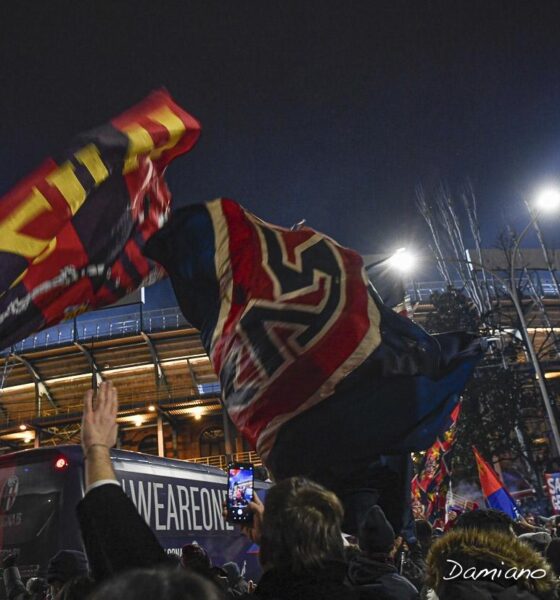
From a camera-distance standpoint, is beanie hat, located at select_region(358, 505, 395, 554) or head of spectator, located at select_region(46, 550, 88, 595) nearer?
beanie hat, located at select_region(358, 505, 395, 554)

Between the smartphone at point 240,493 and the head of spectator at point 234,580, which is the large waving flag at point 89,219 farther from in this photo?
the head of spectator at point 234,580

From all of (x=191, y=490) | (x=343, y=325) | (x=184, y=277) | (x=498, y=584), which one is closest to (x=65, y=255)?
(x=184, y=277)

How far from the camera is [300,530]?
73.2 inches

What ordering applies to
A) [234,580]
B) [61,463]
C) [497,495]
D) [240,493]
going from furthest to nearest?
[497,495], [61,463], [234,580], [240,493]

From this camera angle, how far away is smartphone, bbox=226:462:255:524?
259 centimetres

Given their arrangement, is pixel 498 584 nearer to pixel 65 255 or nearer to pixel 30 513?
pixel 65 255

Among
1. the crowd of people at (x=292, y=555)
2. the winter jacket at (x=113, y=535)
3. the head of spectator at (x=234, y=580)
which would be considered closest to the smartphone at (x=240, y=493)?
the crowd of people at (x=292, y=555)

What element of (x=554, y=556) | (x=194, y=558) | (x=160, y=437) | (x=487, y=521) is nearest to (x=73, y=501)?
(x=194, y=558)

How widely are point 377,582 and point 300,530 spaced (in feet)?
3.55

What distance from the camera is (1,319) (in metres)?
3.18

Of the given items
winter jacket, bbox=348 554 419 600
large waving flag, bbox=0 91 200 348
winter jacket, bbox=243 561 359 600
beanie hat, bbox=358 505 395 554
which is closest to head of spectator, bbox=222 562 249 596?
beanie hat, bbox=358 505 395 554

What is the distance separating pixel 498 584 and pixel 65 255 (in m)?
3.02

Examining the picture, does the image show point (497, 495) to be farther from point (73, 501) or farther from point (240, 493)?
point (240, 493)

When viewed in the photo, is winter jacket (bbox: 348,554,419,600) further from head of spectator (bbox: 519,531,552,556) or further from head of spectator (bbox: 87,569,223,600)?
head of spectator (bbox: 519,531,552,556)
